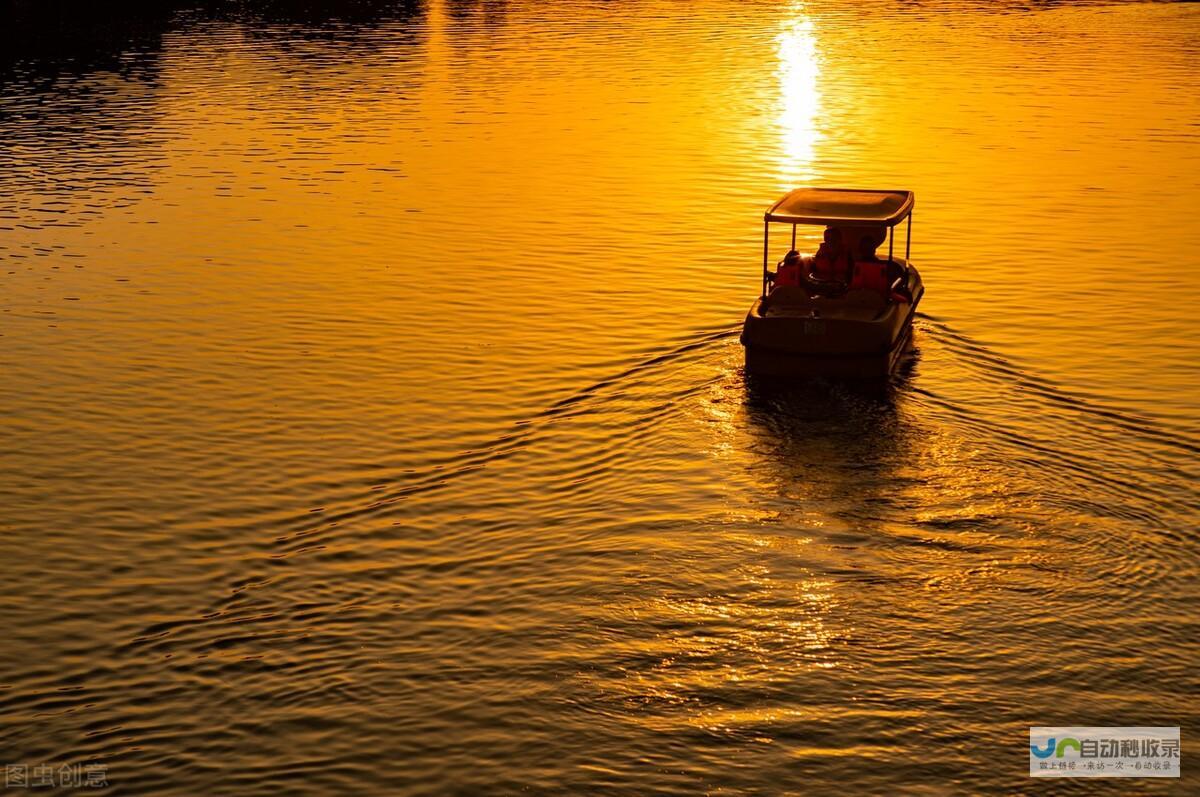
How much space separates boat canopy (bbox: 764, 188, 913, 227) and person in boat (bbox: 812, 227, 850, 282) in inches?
9.0

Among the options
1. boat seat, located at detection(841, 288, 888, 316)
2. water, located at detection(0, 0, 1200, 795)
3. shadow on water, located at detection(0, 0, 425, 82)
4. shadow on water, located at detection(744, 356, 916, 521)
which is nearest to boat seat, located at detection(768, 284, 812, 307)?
boat seat, located at detection(841, 288, 888, 316)

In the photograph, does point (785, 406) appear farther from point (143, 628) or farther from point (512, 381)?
point (143, 628)

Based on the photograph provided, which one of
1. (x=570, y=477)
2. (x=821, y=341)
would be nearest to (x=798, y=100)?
(x=821, y=341)

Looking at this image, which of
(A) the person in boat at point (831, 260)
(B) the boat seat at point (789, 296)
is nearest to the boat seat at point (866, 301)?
(B) the boat seat at point (789, 296)

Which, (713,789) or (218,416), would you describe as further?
(218,416)

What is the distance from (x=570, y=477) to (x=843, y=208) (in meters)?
7.55

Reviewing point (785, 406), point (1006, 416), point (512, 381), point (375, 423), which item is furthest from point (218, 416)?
point (1006, 416)

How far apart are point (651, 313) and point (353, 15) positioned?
63567 mm

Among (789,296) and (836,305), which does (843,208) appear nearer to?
(836,305)

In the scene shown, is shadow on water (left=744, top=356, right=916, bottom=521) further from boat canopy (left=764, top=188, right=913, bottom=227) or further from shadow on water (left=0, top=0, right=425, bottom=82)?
shadow on water (left=0, top=0, right=425, bottom=82)

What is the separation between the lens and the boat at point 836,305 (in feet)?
68.0

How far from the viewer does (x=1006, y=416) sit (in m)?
20.1

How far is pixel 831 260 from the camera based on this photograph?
22438 mm

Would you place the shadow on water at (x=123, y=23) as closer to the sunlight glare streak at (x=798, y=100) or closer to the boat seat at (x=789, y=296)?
the sunlight glare streak at (x=798, y=100)
